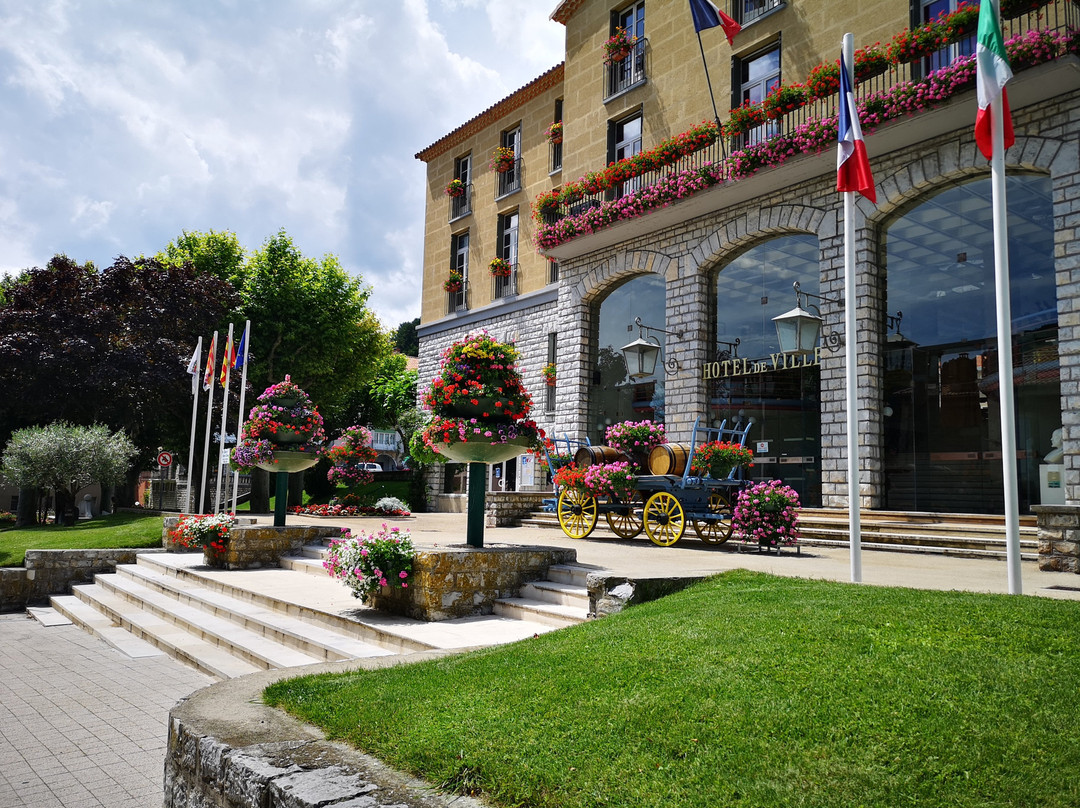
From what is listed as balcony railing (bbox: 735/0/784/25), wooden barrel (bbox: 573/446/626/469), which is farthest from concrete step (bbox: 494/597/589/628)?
balcony railing (bbox: 735/0/784/25)

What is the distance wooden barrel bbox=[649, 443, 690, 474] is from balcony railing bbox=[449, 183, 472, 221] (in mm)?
15755

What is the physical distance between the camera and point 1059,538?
8.49 meters

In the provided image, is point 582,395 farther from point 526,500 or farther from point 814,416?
point 814,416

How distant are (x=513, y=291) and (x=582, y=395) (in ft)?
17.1

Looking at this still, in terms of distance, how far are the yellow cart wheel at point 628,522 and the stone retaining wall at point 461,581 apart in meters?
4.74

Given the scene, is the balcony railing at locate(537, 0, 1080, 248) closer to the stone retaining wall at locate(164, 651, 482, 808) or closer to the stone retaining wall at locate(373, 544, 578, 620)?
the stone retaining wall at locate(373, 544, 578, 620)

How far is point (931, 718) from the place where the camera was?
3.00 meters

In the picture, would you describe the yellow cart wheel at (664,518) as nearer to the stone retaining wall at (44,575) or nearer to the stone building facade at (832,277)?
the stone building facade at (832,277)

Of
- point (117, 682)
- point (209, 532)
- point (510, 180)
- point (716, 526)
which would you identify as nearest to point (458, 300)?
point (510, 180)

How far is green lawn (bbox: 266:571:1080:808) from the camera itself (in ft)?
8.83

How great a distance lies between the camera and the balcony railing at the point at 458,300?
2572 centimetres

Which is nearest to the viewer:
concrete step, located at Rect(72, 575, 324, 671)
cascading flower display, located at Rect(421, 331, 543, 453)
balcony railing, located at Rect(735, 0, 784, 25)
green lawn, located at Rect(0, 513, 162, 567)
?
concrete step, located at Rect(72, 575, 324, 671)

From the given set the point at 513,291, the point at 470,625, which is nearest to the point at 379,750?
the point at 470,625

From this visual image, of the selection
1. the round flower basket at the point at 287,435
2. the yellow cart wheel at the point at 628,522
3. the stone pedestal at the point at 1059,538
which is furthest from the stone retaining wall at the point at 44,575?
→ the stone pedestal at the point at 1059,538
